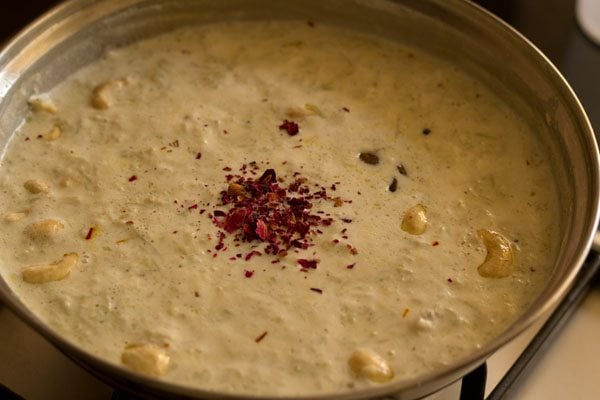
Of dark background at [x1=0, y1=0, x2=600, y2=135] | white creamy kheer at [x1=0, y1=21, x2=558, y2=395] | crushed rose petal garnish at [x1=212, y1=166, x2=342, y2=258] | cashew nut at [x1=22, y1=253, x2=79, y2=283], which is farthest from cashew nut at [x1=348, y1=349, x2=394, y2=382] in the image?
dark background at [x1=0, y1=0, x2=600, y2=135]

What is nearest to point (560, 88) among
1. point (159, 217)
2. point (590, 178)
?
point (590, 178)

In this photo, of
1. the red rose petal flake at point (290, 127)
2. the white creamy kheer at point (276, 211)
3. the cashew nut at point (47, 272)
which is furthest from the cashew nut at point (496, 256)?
the cashew nut at point (47, 272)

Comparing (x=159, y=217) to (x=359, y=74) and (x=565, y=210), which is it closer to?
(x=359, y=74)

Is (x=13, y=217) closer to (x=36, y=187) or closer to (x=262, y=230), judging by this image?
(x=36, y=187)

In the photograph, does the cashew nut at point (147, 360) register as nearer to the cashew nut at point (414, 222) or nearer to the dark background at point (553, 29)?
the cashew nut at point (414, 222)

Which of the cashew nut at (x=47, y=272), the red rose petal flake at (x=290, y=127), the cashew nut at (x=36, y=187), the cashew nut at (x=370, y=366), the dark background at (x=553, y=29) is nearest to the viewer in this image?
the cashew nut at (x=370, y=366)

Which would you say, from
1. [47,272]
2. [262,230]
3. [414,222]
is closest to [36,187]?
[47,272]
